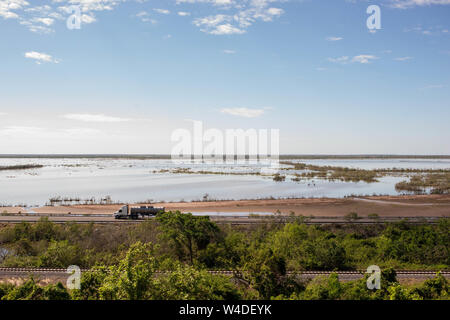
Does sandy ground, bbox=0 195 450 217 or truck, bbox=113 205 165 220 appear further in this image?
sandy ground, bbox=0 195 450 217

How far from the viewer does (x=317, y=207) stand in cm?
5109

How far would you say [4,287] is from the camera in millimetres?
12969

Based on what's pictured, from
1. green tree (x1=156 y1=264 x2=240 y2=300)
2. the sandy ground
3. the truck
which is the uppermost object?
green tree (x1=156 y1=264 x2=240 y2=300)

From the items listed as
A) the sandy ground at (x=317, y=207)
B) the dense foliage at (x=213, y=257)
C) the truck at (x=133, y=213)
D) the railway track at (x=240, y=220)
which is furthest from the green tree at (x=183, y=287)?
the sandy ground at (x=317, y=207)

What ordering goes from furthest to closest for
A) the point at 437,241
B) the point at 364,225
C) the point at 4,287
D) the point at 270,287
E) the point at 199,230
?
the point at 364,225
the point at 437,241
the point at 199,230
the point at 270,287
the point at 4,287

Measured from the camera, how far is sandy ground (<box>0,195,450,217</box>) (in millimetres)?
47812

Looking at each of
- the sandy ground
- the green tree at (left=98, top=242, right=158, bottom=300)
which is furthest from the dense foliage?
the sandy ground

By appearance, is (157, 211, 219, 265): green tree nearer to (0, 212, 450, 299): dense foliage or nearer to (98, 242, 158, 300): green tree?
(0, 212, 450, 299): dense foliage

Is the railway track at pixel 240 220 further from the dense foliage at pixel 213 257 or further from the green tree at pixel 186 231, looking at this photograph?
the green tree at pixel 186 231

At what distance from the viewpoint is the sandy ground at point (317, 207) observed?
4781 cm

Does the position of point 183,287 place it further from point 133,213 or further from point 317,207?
point 317,207
